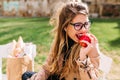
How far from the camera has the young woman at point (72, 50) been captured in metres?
2.48

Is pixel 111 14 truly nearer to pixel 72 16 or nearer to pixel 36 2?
pixel 36 2

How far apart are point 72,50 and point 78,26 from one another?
182 mm

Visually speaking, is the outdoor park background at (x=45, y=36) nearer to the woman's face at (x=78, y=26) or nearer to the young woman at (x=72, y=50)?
the young woman at (x=72, y=50)

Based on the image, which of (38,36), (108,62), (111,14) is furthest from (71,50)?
(111,14)

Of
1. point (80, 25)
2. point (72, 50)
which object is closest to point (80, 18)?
point (80, 25)

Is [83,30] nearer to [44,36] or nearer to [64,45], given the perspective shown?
[64,45]

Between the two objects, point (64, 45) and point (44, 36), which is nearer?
A: point (64, 45)

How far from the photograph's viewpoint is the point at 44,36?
848 centimetres

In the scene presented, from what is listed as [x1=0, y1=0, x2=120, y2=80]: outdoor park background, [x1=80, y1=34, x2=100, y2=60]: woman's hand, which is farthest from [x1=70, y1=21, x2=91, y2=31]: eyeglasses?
[x1=0, y1=0, x2=120, y2=80]: outdoor park background

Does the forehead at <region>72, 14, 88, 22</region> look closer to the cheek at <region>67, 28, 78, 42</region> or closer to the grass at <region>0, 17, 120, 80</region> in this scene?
the cheek at <region>67, 28, 78, 42</region>

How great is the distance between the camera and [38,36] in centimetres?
848

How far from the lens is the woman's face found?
8.43ft

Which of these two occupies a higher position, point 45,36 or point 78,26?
point 78,26

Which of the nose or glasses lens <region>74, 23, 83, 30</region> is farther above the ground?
glasses lens <region>74, 23, 83, 30</region>
